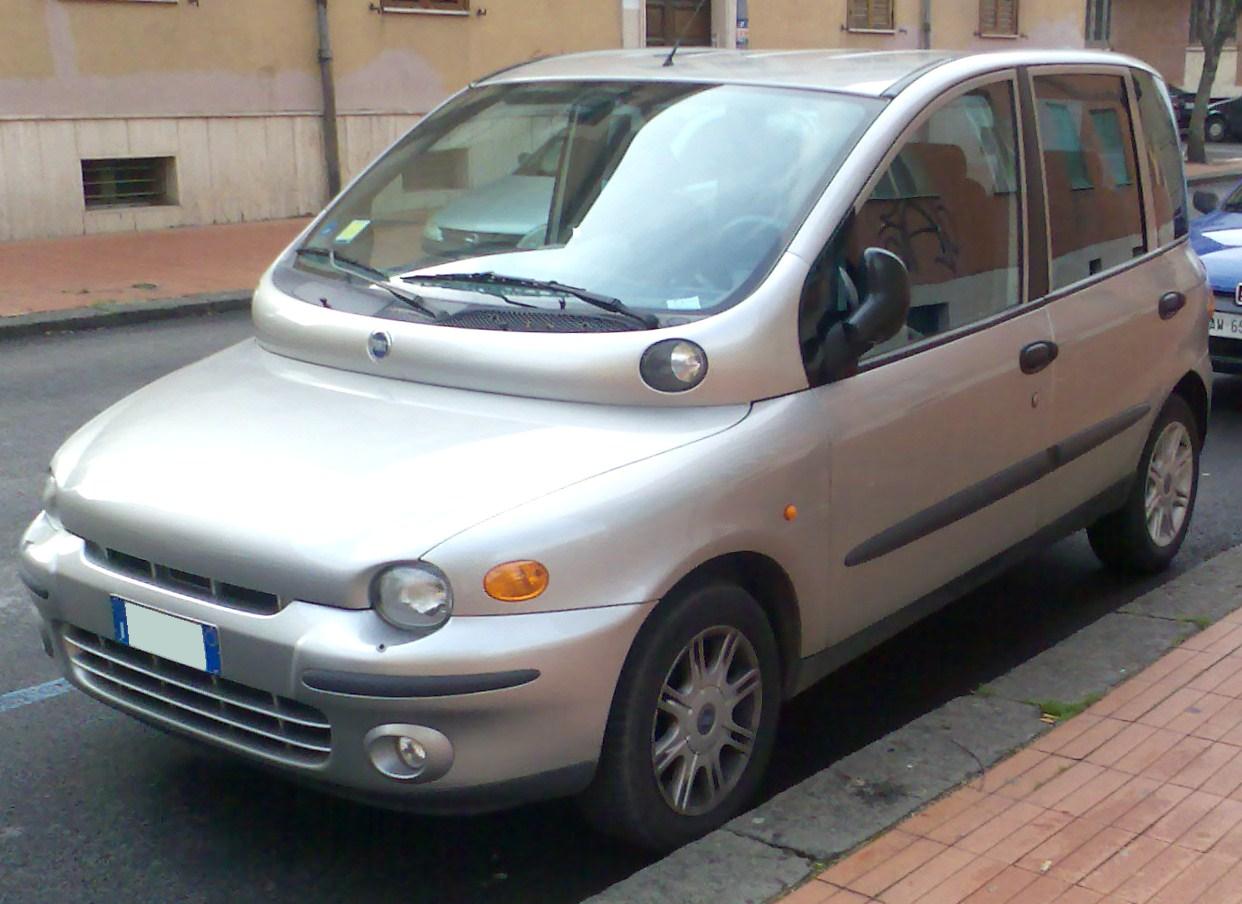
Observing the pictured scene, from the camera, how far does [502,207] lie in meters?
4.51

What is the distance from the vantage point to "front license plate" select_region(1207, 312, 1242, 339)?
8.51 m

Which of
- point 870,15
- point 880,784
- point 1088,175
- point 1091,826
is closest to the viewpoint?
point 1091,826

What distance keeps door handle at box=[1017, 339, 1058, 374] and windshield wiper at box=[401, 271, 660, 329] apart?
51.8 inches

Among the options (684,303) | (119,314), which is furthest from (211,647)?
(119,314)

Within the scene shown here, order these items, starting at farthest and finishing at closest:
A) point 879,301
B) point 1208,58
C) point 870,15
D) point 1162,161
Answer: point 1208,58, point 870,15, point 1162,161, point 879,301

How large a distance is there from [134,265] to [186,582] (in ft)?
39.4

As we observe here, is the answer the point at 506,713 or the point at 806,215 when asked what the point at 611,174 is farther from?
the point at 506,713

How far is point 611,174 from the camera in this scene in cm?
438

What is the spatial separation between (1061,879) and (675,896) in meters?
0.79

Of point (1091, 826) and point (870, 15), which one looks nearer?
point (1091, 826)

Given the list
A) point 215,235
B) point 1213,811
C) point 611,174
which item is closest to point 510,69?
point 611,174

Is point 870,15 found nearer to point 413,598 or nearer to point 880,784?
point 880,784

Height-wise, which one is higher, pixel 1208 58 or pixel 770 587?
pixel 1208 58

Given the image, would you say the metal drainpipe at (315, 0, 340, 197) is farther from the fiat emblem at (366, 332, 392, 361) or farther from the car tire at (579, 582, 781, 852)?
the car tire at (579, 582, 781, 852)
